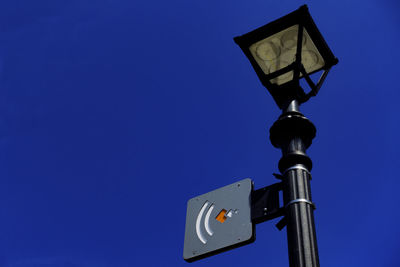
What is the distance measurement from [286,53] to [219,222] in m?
1.55

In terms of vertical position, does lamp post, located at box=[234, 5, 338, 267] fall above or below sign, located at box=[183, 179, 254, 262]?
above

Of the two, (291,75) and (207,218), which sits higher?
(291,75)

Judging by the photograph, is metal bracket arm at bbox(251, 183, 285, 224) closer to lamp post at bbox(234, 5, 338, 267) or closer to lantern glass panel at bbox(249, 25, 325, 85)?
lamp post at bbox(234, 5, 338, 267)

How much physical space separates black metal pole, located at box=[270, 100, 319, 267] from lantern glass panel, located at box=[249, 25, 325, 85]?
0.35m

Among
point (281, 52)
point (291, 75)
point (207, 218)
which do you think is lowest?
point (207, 218)

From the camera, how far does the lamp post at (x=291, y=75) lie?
310cm

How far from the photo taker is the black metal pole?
8.92 ft

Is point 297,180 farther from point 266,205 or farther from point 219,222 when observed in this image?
point 219,222

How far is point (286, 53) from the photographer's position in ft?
12.2

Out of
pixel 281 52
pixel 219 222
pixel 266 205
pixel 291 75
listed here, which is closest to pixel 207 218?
pixel 219 222

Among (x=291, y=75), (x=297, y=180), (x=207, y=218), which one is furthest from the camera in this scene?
(x=291, y=75)

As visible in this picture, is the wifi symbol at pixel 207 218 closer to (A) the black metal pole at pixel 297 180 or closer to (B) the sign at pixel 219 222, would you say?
(B) the sign at pixel 219 222

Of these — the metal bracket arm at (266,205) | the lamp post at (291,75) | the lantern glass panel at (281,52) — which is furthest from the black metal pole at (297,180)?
the lantern glass panel at (281,52)

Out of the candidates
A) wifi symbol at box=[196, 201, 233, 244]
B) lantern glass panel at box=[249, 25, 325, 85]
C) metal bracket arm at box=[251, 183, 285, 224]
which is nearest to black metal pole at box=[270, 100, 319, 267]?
metal bracket arm at box=[251, 183, 285, 224]
